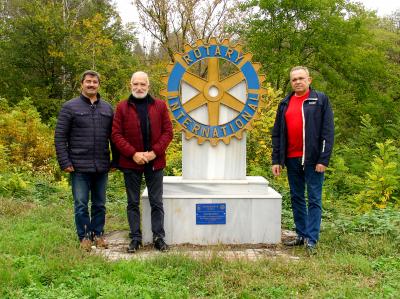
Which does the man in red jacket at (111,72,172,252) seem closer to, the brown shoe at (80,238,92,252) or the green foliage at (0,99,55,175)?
the brown shoe at (80,238,92,252)

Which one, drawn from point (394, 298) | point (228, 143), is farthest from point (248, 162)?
point (394, 298)

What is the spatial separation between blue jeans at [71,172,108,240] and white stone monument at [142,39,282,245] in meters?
0.52

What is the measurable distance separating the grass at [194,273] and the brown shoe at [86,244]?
9cm

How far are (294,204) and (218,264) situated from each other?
4.77 feet

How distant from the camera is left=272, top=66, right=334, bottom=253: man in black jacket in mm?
5125

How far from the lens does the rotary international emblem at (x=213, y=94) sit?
589cm

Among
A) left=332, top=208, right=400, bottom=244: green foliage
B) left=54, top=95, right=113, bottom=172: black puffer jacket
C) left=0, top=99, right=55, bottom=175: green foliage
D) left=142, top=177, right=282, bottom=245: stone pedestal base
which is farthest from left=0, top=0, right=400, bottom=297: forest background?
left=54, top=95, right=113, bottom=172: black puffer jacket

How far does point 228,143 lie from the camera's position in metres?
5.95

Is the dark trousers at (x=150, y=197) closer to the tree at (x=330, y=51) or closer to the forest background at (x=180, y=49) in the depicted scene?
the forest background at (x=180, y=49)

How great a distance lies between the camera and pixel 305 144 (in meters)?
5.17

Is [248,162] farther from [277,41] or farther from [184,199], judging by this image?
[277,41]

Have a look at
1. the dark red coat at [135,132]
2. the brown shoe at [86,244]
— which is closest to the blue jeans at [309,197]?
the dark red coat at [135,132]

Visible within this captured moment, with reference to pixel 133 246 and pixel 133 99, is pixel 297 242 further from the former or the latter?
pixel 133 99

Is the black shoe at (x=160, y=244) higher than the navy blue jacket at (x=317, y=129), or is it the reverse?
the navy blue jacket at (x=317, y=129)
